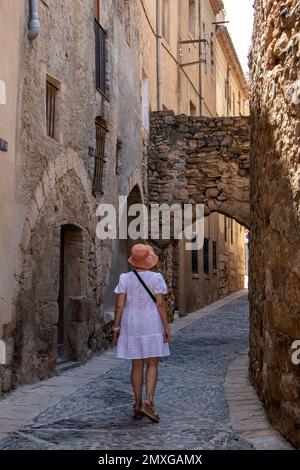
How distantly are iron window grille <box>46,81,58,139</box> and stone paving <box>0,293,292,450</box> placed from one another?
265cm

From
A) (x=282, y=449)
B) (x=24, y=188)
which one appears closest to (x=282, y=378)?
(x=282, y=449)

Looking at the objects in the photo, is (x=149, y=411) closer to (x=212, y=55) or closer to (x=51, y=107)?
(x=51, y=107)

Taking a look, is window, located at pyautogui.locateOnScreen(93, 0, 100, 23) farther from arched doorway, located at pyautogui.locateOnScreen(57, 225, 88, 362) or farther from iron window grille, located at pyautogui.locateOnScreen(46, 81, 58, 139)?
arched doorway, located at pyautogui.locateOnScreen(57, 225, 88, 362)

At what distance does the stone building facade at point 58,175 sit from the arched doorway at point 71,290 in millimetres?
12

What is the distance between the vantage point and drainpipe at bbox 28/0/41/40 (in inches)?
254

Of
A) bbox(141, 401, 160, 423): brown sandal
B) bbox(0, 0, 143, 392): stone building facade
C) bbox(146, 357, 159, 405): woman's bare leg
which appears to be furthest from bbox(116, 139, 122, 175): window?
bbox(141, 401, 160, 423): brown sandal

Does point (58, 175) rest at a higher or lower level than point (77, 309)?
higher

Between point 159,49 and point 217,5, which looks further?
point 217,5

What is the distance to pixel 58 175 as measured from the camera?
7309 millimetres

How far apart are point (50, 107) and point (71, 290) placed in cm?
225

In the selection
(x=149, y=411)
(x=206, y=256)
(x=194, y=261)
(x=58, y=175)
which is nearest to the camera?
(x=149, y=411)

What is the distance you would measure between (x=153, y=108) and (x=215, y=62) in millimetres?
10024

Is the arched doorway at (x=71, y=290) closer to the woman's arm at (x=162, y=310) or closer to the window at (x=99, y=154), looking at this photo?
the window at (x=99, y=154)

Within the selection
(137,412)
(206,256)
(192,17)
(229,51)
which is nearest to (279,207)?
(137,412)
